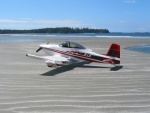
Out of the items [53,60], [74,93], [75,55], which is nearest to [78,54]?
[75,55]

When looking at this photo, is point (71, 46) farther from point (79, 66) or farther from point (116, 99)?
point (116, 99)

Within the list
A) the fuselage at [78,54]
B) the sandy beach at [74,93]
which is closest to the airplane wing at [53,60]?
the fuselage at [78,54]

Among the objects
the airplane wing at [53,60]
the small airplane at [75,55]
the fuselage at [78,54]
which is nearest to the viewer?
the small airplane at [75,55]

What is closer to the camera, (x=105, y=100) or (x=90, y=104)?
(x=90, y=104)

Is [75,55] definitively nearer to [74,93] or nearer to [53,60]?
[53,60]

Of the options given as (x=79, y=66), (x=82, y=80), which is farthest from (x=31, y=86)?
(x=79, y=66)

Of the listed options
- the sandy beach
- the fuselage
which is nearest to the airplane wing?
the fuselage

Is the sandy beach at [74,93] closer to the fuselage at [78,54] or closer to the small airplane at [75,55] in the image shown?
the small airplane at [75,55]

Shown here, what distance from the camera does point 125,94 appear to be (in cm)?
905

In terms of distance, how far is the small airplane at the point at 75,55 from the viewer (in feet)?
49.7

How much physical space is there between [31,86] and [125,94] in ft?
11.7

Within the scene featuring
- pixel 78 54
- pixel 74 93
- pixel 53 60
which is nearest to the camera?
pixel 74 93

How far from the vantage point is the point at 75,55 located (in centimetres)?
1628

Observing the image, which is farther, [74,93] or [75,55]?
[75,55]
